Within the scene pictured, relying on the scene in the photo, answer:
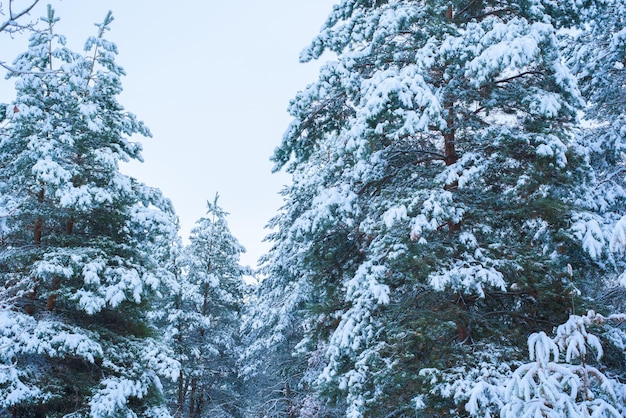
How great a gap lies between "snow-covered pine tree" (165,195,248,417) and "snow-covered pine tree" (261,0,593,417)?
1236 cm

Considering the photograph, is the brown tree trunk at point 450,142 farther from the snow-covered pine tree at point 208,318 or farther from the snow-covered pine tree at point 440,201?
the snow-covered pine tree at point 208,318

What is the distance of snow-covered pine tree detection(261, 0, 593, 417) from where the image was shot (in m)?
6.30

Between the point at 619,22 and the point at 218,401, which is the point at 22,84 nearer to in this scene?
the point at 619,22

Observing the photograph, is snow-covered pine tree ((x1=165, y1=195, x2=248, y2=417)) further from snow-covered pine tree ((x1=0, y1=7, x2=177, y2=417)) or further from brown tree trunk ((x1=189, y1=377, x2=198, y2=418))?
snow-covered pine tree ((x1=0, y1=7, x2=177, y2=417))

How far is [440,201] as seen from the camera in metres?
6.50

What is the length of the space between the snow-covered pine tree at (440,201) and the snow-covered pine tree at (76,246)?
Answer: 3.74 m

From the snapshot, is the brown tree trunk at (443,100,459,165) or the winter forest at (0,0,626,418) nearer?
the winter forest at (0,0,626,418)

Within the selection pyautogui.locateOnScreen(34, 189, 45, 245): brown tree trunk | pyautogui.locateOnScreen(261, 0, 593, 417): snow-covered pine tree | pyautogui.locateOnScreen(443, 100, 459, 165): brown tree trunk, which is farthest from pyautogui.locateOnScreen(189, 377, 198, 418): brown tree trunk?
pyautogui.locateOnScreen(443, 100, 459, 165): brown tree trunk

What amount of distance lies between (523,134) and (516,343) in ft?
9.86

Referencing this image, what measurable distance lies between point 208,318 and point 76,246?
10830 millimetres

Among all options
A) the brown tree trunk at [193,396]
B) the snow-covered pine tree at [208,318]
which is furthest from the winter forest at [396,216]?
the brown tree trunk at [193,396]

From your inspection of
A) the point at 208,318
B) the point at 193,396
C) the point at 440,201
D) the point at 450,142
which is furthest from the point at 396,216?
the point at 193,396

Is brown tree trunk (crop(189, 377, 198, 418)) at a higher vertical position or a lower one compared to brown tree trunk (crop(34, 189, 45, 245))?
lower

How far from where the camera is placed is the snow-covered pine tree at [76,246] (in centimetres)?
827
